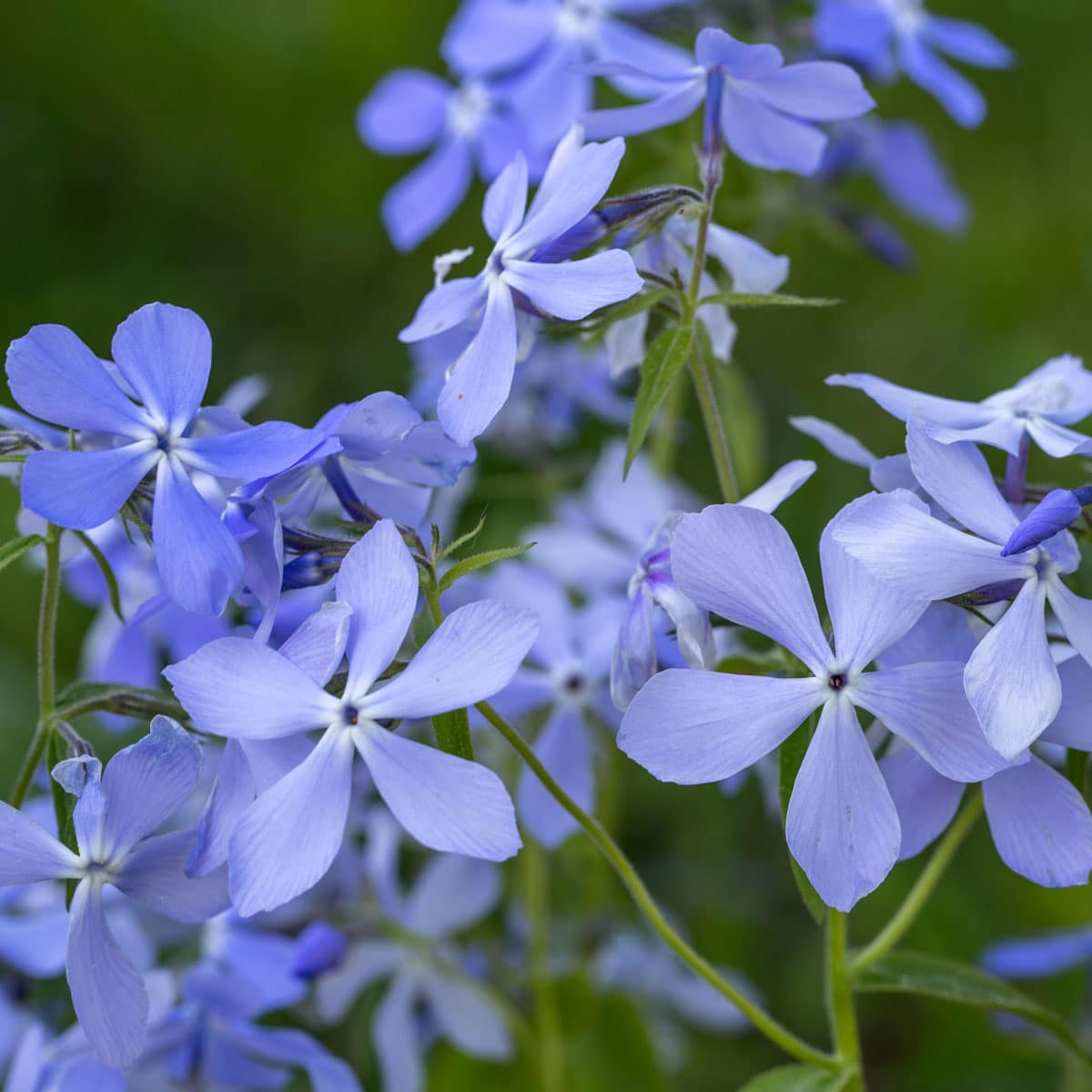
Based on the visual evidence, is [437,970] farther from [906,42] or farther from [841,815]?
[906,42]

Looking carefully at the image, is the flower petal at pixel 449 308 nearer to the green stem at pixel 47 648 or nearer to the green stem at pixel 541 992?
the green stem at pixel 47 648

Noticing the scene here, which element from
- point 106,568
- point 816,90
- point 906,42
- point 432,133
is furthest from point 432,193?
point 106,568

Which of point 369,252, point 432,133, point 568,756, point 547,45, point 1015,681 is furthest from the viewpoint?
point 369,252

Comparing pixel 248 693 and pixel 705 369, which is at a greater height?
pixel 705 369

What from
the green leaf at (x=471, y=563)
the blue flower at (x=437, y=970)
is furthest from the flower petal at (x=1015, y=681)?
the blue flower at (x=437, y=970)

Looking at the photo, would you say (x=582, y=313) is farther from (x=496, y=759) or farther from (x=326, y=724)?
(x=496, y=759)

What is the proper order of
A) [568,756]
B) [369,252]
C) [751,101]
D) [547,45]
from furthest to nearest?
[369,252], [547,45], [568,756], [751,101]
